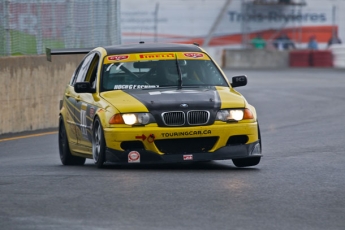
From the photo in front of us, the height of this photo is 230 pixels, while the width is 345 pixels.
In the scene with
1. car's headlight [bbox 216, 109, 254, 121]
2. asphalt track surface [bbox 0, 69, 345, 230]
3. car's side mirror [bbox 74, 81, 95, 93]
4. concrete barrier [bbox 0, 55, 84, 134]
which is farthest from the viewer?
concrete barrier [bbox 0, 55, 84, 134]

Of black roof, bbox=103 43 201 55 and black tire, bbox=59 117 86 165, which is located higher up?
black roof, bbox=103 43 201 55

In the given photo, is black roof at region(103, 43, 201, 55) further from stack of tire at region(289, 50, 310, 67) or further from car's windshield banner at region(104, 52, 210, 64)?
stack of tire at region(289, 50, 310, 67)

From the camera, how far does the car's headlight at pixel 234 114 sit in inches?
436

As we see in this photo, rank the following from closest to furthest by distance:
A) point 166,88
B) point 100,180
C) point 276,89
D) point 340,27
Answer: point 100,180 < point 166,88 < point 276,89 < point 340,27

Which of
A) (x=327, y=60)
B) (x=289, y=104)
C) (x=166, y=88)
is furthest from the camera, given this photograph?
(x=327, y=60)

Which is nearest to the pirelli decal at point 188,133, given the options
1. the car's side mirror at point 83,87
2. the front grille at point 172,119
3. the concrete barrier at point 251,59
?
the front grille at point 172,119

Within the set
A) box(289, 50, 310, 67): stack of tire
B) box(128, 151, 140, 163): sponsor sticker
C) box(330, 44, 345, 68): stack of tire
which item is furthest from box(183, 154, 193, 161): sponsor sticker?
box(289, 50, 310, 67): stack of tire

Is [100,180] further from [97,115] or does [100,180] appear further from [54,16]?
[54,16]

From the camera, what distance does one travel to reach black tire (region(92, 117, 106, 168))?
11195mm

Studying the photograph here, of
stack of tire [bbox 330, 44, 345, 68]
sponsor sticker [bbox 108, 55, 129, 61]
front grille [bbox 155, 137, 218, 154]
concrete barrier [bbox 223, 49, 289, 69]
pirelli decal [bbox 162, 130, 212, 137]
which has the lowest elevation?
concrete barrier [bbox 223, 49, 289, 69]

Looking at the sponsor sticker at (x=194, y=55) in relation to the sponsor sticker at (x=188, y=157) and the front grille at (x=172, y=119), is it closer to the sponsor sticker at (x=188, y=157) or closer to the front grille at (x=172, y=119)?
the front grille at (x=172, y=119)

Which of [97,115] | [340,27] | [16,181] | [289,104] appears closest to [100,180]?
[16,181]

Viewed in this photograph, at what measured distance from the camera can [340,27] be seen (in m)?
61.0

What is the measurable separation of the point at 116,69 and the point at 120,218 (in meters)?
4.68
